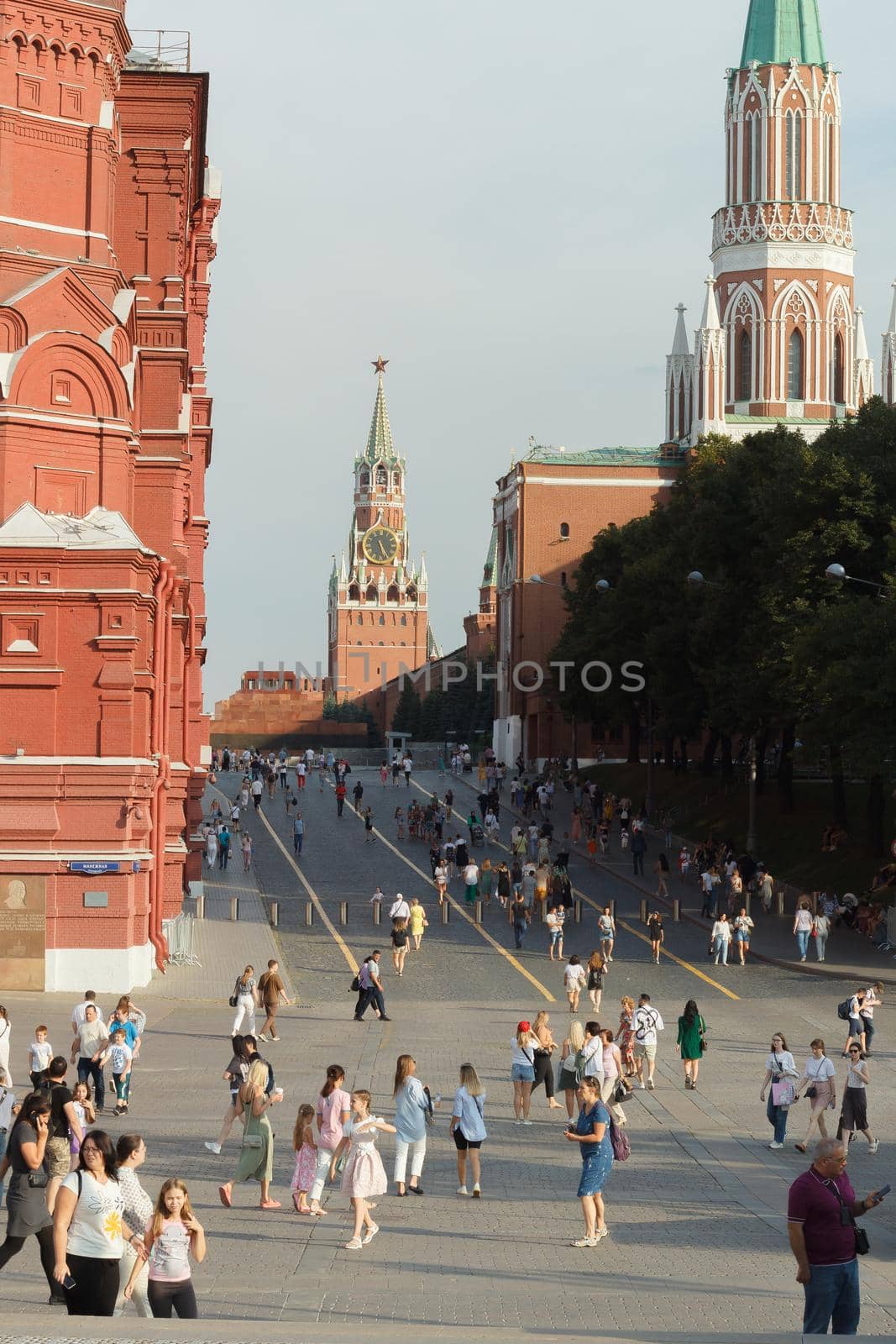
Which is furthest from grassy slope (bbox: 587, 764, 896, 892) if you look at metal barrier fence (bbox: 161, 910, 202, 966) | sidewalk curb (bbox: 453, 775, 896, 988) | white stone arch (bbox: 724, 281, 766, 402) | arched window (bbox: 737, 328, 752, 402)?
white stone arch (bbox: 724, 281, 766, 402)

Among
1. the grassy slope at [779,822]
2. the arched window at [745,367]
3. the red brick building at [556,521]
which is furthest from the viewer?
the arched window at [745,367]

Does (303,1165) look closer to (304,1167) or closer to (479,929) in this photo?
(304,1167)

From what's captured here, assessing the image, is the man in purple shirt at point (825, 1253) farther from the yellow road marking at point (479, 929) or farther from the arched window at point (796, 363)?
the arched window at point (796, 363)

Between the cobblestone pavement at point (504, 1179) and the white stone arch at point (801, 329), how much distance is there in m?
76.2

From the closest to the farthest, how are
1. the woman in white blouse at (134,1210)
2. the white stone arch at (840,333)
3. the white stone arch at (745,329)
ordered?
the woman in white blouse at (134,1210) < the white stone arch at (745,329) < the white stone arch at (840,333)

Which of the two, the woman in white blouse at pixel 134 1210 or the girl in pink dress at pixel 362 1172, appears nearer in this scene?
the woman in white blouse at pixel 134 1210

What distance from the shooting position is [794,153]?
113 meters

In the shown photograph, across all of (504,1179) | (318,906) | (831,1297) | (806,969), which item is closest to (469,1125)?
(504,1179)

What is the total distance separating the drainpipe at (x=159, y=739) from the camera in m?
40.9

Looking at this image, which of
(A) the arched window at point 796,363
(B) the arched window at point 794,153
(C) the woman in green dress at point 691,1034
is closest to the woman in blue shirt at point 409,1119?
(C) the woman in green dress at point 691,1034

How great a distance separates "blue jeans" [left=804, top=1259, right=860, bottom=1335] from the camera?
1254cm

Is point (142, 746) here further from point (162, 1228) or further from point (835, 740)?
point (162, 1228)

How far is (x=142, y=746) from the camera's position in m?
38.7

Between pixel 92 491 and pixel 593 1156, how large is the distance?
25285mm
